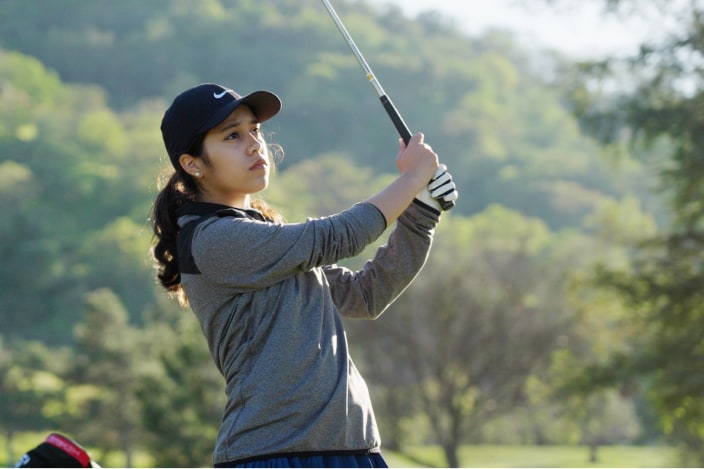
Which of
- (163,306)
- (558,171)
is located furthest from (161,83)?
(163,306)

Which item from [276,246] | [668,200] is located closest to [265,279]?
[276,246]

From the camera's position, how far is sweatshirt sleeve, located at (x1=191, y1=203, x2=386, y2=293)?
226cm

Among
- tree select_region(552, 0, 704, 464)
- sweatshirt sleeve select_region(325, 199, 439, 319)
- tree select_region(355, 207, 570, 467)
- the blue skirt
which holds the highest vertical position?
tree select_region(355, 207, 570, 467)

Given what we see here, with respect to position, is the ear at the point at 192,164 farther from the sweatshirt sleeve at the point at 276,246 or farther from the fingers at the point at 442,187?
the fingers at the point at 442,187

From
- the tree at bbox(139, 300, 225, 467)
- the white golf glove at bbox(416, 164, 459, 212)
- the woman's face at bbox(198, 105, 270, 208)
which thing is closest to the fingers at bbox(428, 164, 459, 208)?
the white golf glove at bbox(416, 164, 459, 212)

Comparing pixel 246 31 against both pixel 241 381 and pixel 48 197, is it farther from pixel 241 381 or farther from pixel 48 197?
pixel 241 381

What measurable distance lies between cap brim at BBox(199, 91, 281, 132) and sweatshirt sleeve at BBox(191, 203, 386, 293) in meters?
0.24

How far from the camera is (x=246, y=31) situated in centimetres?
9025

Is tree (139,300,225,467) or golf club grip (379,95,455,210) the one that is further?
tree (139,300,225,467)

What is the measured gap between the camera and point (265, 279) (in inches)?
89.4

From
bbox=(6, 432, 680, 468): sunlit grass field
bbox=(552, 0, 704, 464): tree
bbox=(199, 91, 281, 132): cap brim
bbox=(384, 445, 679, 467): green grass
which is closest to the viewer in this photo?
bbox=(199, 91, 281, 132): cap brim

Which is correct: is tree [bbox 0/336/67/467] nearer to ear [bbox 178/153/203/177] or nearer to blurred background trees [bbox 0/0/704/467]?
blurred background trees [bbox 0/0/704/467]

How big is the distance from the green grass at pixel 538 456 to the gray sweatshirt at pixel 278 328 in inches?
1054

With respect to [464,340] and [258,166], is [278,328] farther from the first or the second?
[464,340]
